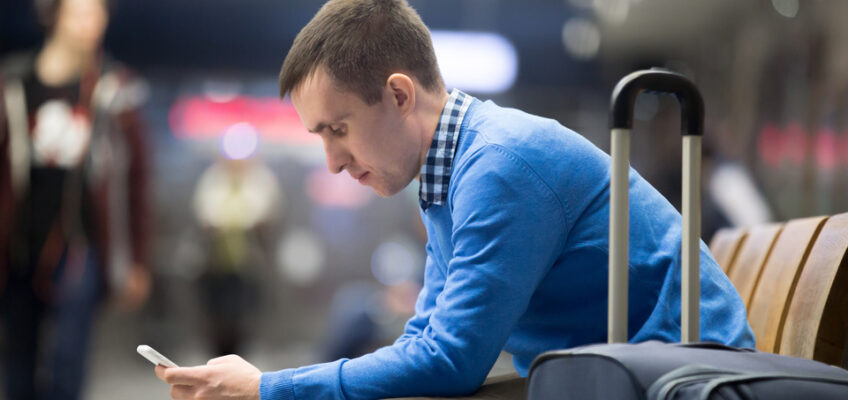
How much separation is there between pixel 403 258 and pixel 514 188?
7182 mm

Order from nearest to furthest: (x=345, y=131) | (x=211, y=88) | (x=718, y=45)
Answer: (x=345, y=131), (x=718, y=45), (x=211, y=88)

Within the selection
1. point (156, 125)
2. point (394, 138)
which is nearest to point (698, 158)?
point (394, 138)

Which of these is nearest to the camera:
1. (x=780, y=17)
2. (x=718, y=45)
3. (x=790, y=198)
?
(x=790, y=198)

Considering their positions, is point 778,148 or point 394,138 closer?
point 394,138

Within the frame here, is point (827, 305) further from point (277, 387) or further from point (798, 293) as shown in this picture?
point (277, 387)

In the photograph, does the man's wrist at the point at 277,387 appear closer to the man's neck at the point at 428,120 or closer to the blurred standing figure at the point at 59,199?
the man's neck at the point at 428,120

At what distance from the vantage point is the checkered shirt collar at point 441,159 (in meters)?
1.34

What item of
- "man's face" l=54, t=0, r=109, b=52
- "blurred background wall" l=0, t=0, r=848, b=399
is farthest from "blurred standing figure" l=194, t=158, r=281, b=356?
"man's face" l=54, t=0, r=109, b=52

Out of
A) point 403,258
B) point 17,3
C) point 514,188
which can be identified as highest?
point 17,3

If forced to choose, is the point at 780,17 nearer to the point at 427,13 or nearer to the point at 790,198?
the point at 790,198

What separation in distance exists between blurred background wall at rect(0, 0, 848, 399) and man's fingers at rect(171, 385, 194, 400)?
466 centimetres

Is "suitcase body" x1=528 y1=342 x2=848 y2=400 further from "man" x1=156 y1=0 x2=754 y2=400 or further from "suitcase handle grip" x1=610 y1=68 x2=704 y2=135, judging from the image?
"suitcase handle grip" x1=610 y1=68 x2=704 y2=135

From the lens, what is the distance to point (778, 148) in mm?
4984

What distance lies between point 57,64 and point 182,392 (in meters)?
2.58
